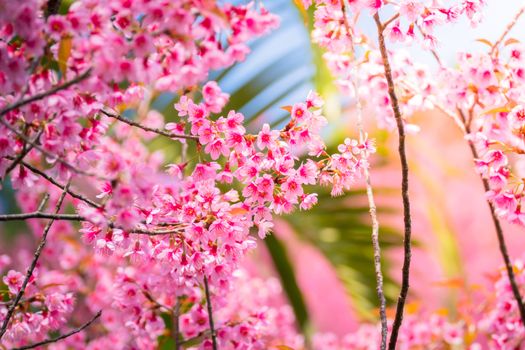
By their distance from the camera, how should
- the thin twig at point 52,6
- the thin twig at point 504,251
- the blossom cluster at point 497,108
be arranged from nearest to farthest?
the thin twig at point 52,6
the blossom cluster at point 497,108
the thin twig at point 504,251

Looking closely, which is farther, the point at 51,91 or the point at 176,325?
the point at 176,325

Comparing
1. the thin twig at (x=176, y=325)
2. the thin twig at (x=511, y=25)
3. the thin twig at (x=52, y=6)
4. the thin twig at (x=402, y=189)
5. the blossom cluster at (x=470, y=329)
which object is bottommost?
the blossom cluster at (x=470, y=329)

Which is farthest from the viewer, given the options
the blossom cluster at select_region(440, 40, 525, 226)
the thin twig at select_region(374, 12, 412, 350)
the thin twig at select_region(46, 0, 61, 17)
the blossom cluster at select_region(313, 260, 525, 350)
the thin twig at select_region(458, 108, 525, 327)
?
the blossom cluster at select_region(313, 260, 525, 350)

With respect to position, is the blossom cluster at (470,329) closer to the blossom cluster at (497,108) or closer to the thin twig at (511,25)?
the blossom cluster at (497,108)

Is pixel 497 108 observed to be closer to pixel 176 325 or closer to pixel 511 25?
pixel 511 25

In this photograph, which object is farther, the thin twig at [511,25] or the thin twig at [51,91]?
the thin twig at [511,25]

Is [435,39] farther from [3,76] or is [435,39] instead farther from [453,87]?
[3,76]

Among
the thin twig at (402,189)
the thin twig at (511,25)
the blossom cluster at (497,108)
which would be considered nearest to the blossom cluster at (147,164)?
the thin twig at (402,189)

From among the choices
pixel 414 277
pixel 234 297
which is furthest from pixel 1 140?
pixel 414 277

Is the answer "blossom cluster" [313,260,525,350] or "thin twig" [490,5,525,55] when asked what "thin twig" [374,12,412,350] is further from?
"blossom cluster" [313,260,525,350]

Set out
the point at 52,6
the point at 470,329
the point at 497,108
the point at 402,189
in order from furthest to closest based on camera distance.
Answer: the point at 470,329
the point at 497,108
the point at 402,189
the point at 52,6

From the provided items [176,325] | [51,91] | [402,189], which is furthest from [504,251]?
[51,91]

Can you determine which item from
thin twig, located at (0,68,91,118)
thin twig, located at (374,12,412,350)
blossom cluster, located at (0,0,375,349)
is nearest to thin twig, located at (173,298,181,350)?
blossom cluster, located at (0,0,375,349)

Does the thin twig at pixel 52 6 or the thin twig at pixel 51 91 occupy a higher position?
the thin twig at pixel 52 6
